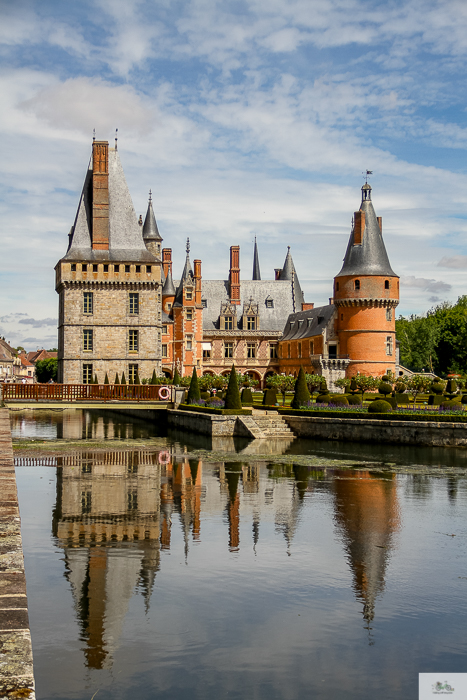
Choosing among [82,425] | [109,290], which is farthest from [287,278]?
[82,425]

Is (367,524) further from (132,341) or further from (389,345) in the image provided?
(389,345)

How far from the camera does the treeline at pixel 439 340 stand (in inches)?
3014

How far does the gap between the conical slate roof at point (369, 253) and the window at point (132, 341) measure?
1682cm

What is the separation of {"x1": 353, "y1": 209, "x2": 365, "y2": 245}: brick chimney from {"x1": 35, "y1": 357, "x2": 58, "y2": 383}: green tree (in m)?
69.7

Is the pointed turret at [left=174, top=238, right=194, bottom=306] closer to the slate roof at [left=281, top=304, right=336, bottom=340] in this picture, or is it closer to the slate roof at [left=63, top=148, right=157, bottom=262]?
the slate roof at [left=281, top=304, right=336, bottom=340]

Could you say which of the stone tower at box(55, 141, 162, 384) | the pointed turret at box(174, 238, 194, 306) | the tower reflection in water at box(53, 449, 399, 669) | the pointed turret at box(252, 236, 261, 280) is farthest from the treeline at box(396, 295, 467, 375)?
the tower reflection in water at box(53, 449, 399, 669)

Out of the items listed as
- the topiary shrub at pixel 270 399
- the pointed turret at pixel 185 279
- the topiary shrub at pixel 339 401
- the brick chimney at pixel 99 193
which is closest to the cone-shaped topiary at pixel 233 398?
the topiary shrub at pixel 270 399

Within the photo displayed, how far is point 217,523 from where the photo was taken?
1477 cm

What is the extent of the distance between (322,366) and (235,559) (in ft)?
154

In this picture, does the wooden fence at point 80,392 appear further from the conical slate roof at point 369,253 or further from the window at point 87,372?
the conical slate roof at point 369,253

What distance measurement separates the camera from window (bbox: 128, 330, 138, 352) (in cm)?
5619

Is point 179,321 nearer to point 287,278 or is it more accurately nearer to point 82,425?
point 287,278

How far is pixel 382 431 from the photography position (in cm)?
3050

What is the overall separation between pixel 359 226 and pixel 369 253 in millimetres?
2257
